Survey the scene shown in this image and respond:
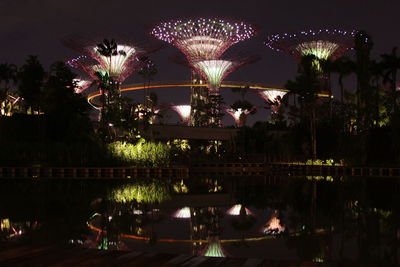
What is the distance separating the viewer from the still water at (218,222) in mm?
7676

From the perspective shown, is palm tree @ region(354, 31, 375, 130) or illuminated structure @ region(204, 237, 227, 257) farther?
palm tree @ region(354, 31, 375, 130)

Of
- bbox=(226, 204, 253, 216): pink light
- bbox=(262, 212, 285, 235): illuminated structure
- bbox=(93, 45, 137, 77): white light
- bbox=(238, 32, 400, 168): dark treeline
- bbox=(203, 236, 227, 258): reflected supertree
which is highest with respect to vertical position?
bbox=(93, 45, 137, 77): white light

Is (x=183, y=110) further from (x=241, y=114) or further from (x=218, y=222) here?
(x=218, y=222)

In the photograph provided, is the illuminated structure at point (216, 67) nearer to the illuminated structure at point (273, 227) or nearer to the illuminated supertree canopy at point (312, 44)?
the illuminated supertree canopy at point (312, 44)

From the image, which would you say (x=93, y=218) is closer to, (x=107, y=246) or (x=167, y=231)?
(x=167, y=231)

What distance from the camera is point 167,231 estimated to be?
927 cm

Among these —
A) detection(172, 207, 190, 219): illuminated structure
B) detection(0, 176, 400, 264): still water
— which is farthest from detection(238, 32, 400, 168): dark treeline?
detection(172, 207, 190, 219): illuminated structure

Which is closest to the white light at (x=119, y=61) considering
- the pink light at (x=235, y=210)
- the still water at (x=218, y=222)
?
the still water at (x=218, y=222)

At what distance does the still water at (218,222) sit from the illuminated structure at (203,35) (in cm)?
2738

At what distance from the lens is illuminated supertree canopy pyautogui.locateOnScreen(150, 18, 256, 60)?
42062 mm

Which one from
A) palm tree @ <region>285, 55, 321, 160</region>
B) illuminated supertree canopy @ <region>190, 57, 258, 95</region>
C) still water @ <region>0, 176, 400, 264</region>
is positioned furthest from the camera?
illuminated supertree canopy @ <region>190, 57, 258, 95</region>

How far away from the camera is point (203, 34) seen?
43406 mm

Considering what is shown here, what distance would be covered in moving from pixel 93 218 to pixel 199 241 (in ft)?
10.7

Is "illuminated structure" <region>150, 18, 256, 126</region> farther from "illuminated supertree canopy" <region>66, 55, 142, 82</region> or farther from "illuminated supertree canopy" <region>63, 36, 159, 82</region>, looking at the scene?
"illuminated supertree canopy" <region>66, 55, 142, 82</region>
